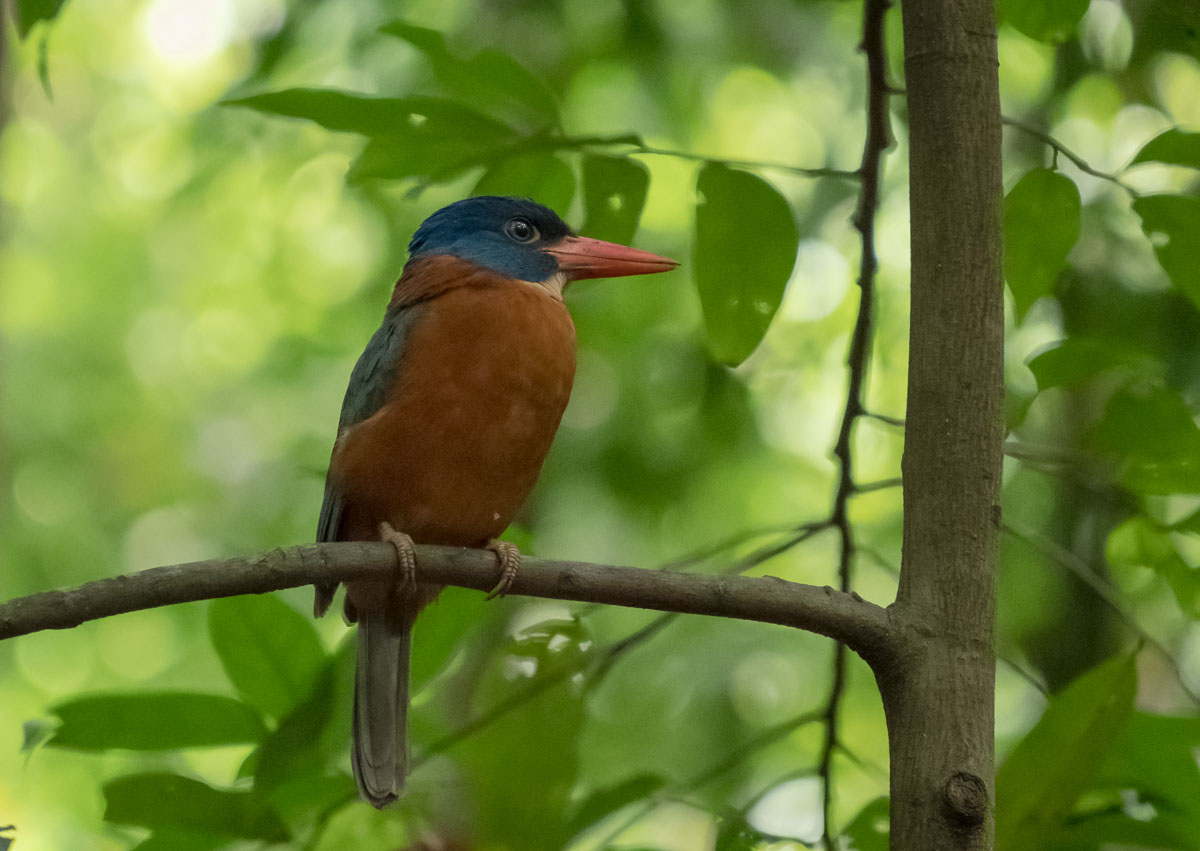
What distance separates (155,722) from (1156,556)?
1.93m

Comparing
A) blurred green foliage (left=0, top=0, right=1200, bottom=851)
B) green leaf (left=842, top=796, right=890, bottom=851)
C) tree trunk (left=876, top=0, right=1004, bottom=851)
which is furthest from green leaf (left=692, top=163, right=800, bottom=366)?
green leaf (left=842, top=796, right=890, bottom=851)

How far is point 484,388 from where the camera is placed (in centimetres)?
290

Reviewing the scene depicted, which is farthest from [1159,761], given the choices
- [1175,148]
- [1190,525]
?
[1175,148]

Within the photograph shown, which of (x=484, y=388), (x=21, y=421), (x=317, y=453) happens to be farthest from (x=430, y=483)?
(x=21, y=421)

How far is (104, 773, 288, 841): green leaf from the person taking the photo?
7.01 feet

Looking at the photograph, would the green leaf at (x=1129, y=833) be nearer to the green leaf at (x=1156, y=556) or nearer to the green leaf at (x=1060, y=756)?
the green leaf at (x=1060, y=756)

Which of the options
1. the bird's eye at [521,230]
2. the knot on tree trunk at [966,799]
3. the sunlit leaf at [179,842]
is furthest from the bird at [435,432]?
the knot on tree trunk at [966,799]

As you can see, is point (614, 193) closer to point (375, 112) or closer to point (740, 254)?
point (740, 254)

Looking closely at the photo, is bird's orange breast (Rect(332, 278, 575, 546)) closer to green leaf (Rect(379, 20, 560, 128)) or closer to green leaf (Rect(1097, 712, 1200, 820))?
green leaf (Rect(379, 20, 560, 128))

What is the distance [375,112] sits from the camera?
239 cm

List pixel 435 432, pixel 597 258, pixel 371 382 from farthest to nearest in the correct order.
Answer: pixel 597 258, pixel 371 382, pixel 435 432

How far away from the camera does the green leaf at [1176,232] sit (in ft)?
7.47

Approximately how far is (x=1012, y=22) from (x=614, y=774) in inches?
116

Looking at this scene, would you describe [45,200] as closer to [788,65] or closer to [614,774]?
[788,65]
